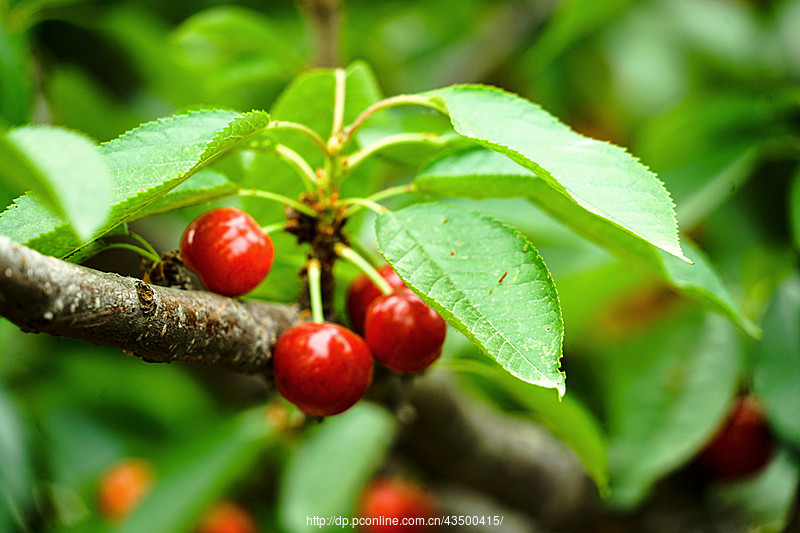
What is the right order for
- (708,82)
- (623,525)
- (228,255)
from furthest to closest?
(708,82), (623,525), (228,255)

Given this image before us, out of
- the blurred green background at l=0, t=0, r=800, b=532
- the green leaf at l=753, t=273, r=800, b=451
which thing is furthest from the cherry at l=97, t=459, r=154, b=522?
the green leaf at l=753, t=273, r=800, b=451

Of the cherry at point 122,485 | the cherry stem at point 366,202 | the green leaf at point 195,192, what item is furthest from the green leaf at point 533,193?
the cherry at point 122,485

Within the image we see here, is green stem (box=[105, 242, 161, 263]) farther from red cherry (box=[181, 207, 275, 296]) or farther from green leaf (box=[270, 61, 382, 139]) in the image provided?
green leaf (box=[270, 61, 382, 139])

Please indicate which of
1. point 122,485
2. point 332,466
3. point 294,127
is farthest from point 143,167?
point 122,485

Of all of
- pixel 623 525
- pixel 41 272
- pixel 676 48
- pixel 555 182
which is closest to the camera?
pixel 41 272

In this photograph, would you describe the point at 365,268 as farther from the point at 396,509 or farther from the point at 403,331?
the point at 396,509

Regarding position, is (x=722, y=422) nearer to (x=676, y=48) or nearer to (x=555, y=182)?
(x=555, y=182)

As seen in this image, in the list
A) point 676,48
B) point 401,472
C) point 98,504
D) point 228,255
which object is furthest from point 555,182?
point 676,48
